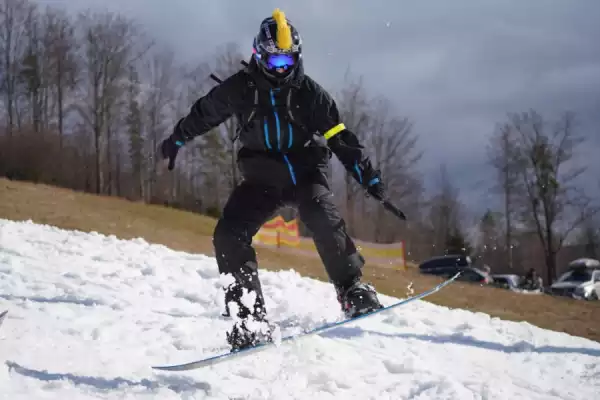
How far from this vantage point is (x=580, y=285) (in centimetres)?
1752

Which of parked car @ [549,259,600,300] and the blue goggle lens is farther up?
the blue goggle lens

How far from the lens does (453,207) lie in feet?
134

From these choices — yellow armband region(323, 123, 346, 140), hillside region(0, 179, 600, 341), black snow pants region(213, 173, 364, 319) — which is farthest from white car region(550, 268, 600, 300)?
yellow armband region(323, 123, 346, 140)

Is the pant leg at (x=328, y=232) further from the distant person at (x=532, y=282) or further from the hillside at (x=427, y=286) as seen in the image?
the distant person at (x=532, y=282)

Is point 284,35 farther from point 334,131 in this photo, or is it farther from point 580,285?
point 580,285

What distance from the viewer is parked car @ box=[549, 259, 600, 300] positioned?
56.1 feet

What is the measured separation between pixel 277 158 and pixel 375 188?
70 cm

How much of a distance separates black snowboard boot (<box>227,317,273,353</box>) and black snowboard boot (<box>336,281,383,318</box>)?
1.99ft

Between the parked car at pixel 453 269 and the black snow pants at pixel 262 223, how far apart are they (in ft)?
3.63

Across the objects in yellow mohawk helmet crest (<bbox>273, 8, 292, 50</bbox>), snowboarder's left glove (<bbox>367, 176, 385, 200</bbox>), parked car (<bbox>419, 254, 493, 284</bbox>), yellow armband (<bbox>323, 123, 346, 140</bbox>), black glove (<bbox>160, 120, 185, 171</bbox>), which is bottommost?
parked car (<bbox>419, 254, 493, 284</bbox>)

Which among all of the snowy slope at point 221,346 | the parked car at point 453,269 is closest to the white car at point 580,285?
the parked car at point 453,269

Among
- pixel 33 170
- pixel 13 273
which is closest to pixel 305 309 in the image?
pixel 13 273

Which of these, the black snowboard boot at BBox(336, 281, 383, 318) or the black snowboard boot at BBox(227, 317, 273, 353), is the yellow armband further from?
the black snowboard boot at BBox(227, 317, 273, 353)

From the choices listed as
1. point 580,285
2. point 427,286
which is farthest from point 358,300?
point 580,285
